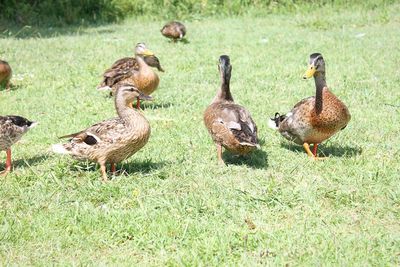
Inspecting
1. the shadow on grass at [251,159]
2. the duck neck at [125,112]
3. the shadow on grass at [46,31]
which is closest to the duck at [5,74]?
the duck neck at [125,112]

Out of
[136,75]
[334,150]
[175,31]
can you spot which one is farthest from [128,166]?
[175,31]

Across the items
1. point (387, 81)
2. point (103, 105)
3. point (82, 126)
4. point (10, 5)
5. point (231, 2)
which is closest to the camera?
point (82, 126)

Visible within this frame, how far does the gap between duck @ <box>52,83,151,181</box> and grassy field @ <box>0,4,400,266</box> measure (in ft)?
0.72

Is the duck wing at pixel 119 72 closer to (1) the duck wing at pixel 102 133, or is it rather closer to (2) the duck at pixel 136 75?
(2) the duck at pixel 136 75

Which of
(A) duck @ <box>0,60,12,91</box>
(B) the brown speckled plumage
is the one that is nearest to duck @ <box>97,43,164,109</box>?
(B) the brown speckled plumage

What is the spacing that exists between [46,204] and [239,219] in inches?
69.3

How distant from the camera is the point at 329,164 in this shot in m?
6.32

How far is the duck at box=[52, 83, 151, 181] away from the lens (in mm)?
5750

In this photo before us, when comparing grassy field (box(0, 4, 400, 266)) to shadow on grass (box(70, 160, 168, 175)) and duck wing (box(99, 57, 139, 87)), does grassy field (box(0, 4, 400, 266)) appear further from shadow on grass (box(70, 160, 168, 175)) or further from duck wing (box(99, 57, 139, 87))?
duck wing (box(99, 57, 139, 87))

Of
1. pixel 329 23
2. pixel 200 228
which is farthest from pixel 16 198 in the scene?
pixel 329 23

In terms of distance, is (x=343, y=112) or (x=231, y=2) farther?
(x=231, y=2)

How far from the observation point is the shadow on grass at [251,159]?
A: 6398mm

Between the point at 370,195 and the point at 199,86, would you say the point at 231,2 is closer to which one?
the point at 199,86

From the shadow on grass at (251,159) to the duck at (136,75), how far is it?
264cm
